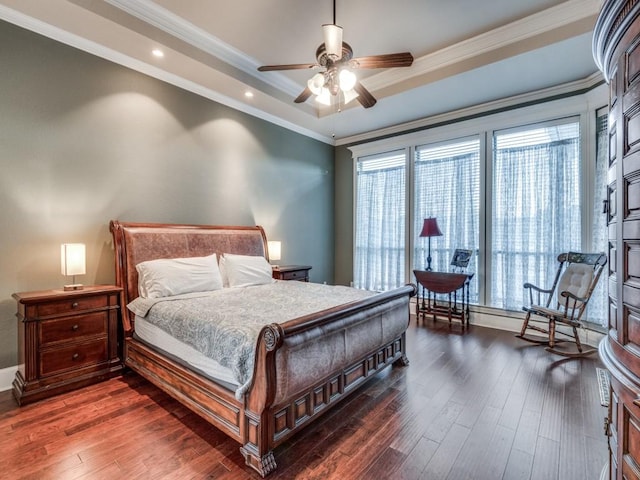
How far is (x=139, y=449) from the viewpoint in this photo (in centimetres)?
174

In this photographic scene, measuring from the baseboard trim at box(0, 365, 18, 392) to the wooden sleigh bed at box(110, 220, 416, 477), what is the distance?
77 cm

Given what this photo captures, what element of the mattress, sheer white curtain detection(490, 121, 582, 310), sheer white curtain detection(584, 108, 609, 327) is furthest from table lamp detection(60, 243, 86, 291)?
sheer white curtain detection(584, 108, 609, 327)

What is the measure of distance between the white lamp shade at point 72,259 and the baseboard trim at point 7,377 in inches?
33.7

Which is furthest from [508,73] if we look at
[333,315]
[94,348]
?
[94,348]

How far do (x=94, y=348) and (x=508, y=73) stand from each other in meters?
4.76

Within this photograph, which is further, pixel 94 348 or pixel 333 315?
pixel 94 348

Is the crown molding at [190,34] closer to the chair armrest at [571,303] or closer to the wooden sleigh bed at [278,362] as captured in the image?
the wooden sleigh bed at [278,362]

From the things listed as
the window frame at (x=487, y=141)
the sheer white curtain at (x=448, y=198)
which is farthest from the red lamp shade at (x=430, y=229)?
the window frame at (x=487, y=141)

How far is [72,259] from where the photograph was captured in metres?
2.49

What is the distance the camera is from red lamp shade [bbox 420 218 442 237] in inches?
169

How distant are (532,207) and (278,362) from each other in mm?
3775

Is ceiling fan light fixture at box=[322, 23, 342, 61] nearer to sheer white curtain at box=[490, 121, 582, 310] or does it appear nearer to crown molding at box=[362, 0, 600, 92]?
crown molding at box=[362, 0, 600, 92]

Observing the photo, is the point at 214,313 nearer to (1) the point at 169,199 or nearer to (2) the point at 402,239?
(1) the point at 169,199

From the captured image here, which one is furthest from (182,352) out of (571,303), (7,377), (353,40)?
(571,303)
